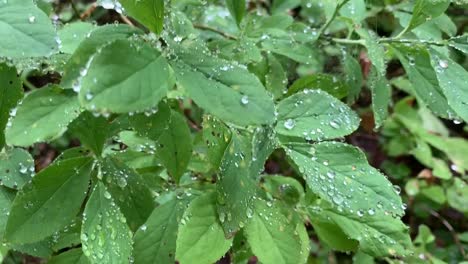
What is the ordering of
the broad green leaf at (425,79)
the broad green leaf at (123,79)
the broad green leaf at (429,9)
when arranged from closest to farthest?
the broad green leaf at (123,79) → the broad green leaf at (429,9) → the broad green leaf at (425,79)

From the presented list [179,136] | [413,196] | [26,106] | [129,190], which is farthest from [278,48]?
[413,196]

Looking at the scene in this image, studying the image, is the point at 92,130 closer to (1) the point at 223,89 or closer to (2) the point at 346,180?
(1) the point at 223,89

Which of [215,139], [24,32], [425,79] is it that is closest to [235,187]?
[215,139]

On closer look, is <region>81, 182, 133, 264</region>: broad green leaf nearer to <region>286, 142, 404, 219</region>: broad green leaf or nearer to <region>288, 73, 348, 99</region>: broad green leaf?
<region>286, 142, 404, 219</region>: broad green leaf

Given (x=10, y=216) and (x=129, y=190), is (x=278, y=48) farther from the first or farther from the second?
(x=10, y=216)

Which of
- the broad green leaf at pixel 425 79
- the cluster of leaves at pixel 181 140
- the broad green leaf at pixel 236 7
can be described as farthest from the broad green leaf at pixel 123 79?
the broad green leaf at pixel 425 79

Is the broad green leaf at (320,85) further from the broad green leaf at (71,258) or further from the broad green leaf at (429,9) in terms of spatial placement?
the broad green leaf at (71,258)
